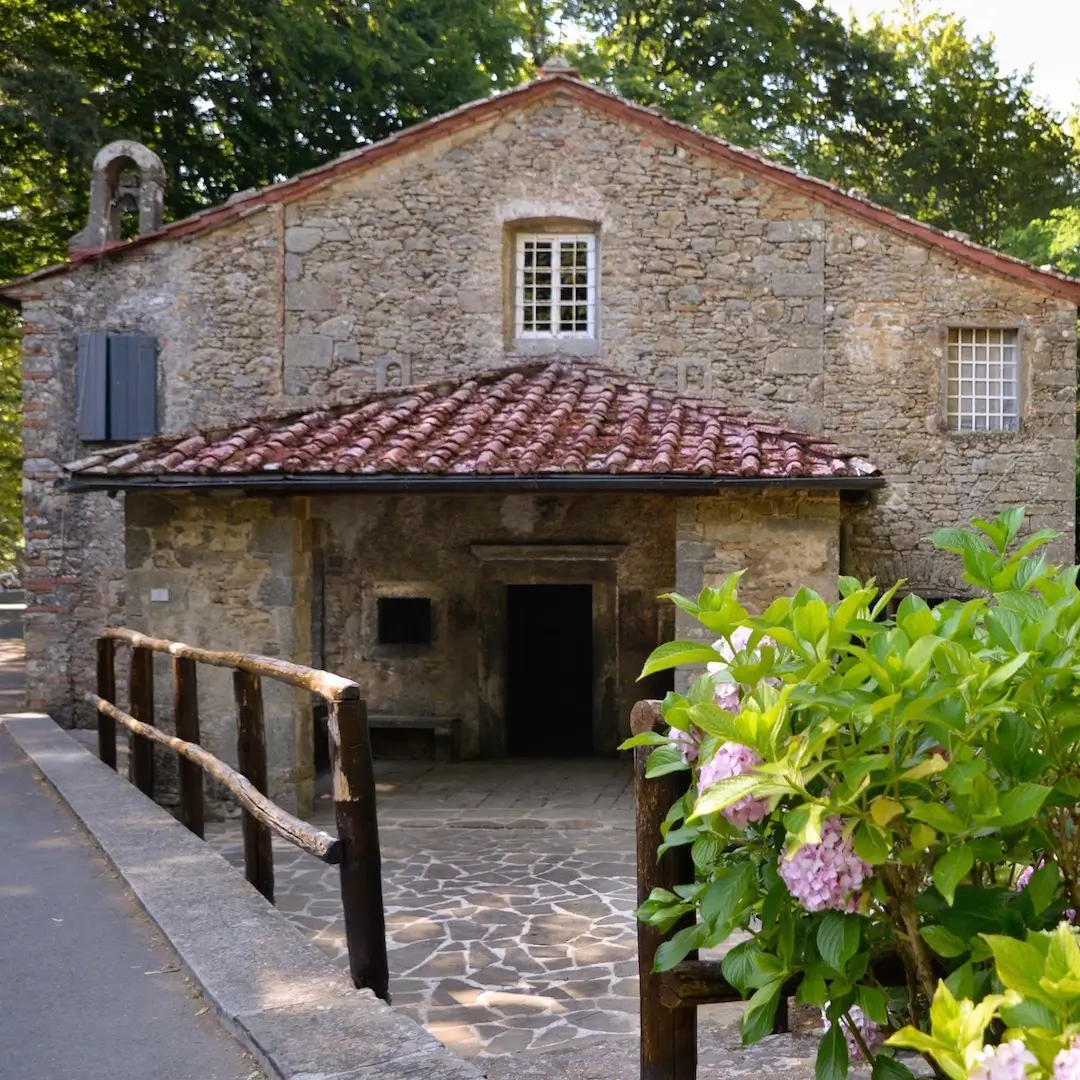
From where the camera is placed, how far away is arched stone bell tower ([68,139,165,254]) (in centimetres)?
1200

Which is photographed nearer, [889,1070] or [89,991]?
[889,1070]

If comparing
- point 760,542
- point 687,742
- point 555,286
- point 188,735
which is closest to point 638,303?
point 555,286

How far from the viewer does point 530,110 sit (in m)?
11.3

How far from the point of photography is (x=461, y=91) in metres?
17.3

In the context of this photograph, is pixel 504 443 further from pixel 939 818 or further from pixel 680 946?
pixel 939 818

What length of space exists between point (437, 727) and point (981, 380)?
6112 millimetres

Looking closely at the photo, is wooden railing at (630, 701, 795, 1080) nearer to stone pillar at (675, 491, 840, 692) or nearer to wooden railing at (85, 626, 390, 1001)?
wooden railing at (85, 626, 390, 1001)

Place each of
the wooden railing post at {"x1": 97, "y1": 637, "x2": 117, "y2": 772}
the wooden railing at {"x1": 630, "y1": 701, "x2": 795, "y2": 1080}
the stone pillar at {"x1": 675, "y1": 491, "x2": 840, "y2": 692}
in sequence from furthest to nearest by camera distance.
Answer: the stone pillar at {"x1": 675, "y1": 491, "x2": 840, "y2": 692} → the wooden railing post at {"x1": 97, "y1": 637, "x2": 117, "y2": 772} → the wooden railing at {"x1": 630, "y1": 701, "x2": 795, "y2": 1080}

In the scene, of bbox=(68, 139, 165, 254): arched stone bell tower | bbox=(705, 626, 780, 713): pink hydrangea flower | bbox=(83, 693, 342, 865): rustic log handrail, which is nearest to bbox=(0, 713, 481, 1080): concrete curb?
bbox=(83, 693, 342, 865): rustic log handrail

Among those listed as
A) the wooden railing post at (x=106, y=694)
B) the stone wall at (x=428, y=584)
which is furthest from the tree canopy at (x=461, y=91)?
the wooden railing post at (x=106, y=694)

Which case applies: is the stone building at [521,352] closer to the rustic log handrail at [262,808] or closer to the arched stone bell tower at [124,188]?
the arched stone bell tower at [124,188]

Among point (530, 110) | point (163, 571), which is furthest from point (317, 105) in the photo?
point (163, 571)

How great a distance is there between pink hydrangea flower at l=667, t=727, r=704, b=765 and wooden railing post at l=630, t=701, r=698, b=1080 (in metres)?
0.42

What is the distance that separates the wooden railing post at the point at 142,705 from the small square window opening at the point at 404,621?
4.84m
